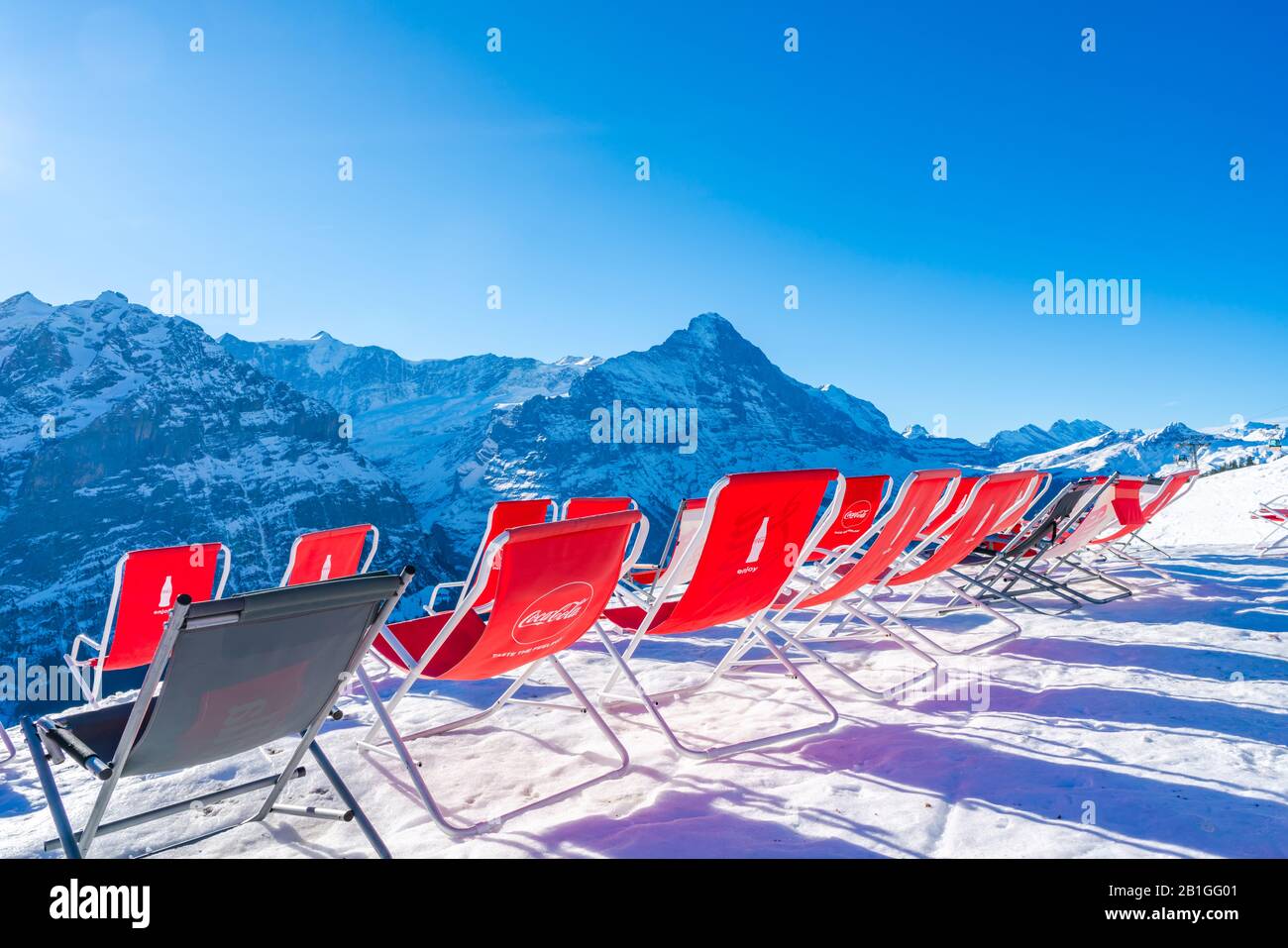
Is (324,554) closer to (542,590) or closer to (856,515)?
(542,590)

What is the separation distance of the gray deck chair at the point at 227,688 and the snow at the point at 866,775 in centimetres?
53

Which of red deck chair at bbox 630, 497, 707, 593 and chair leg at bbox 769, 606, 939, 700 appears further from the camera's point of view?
red deck chair at bbox 630, 497, 707, 593

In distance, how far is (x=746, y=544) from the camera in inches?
133

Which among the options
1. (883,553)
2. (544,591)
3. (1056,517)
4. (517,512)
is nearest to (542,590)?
(544,591)

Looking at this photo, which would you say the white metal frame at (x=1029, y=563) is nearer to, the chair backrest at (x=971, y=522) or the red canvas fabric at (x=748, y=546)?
the chair backrest at (x=971, y=522)

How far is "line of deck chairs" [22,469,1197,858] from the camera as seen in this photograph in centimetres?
Result: 207

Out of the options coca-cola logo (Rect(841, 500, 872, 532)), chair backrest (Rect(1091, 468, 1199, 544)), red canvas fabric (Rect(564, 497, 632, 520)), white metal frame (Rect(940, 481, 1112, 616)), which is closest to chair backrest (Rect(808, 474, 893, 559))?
coca-cola logo (Rect(841, 500, 872, 532))

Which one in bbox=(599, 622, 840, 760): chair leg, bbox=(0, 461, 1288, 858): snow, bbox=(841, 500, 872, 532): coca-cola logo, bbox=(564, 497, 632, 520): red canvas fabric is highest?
bbox=(564, 497, 632, 520): red canvas fabric

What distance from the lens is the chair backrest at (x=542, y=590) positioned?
8.70 ft

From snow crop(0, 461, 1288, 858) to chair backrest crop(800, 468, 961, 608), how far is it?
2.00 feet

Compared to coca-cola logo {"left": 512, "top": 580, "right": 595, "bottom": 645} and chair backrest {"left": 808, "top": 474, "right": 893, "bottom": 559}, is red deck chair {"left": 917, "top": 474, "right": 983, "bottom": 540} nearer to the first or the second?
chair backrest {"left": 808, "top": 474, "right": 893, "bottom": 559}

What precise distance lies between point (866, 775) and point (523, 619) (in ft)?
4.89
